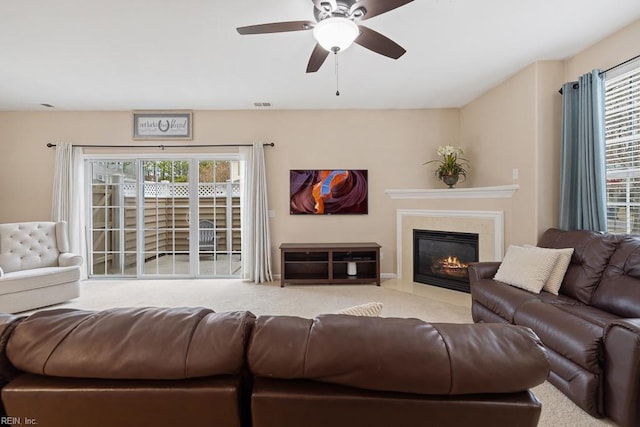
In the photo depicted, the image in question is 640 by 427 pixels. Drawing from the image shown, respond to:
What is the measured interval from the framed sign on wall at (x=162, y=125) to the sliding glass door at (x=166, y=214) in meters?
Answer: 0.41

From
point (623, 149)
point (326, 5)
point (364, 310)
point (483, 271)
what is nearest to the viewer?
point (364, 310)

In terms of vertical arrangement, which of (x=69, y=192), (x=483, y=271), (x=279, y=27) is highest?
(x=279, y=27)

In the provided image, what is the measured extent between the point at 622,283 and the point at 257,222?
157 inches

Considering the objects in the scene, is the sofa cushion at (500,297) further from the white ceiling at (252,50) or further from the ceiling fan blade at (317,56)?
the ceiling fan blade at (317,56)

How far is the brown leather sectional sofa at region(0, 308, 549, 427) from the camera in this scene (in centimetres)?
67

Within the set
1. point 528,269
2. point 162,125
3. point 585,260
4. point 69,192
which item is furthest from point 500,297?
point 69,192

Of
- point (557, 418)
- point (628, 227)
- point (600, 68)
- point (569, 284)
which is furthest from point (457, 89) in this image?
point (557, 418)

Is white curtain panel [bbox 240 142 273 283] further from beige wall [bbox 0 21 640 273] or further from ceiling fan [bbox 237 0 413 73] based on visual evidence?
ceiling fan [bbox 237 0 413 73]

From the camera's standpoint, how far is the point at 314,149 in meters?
4.65

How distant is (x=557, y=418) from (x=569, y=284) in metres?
1.21

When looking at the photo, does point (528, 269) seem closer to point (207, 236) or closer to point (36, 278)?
point (207, 236)

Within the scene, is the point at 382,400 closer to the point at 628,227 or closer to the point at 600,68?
the point at 628,227

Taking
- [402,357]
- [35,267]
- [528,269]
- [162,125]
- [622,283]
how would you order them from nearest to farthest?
[402,357] < [622,283] < [528,269] < [35,267] < [162,125]

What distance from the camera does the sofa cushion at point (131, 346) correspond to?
70 centimetres
